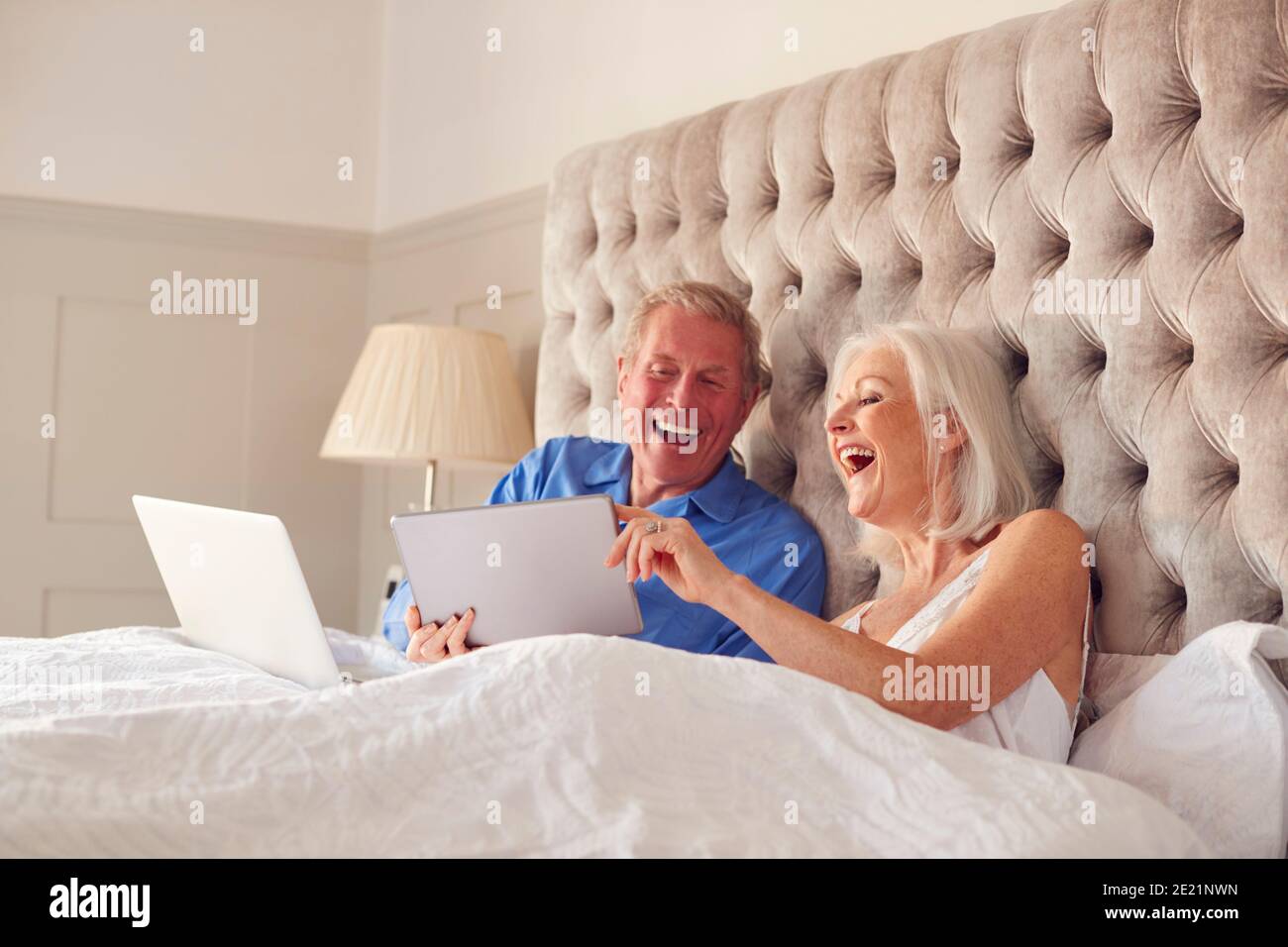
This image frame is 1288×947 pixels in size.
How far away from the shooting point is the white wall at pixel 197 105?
10.8 ft

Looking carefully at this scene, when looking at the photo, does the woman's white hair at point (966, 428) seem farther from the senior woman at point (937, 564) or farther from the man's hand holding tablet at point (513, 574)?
the man's hand holding tablet at point (513, 574)

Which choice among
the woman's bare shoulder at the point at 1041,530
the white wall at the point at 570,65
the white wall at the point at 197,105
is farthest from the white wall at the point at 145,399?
the woman's bare shoulder at the point at 1041,530

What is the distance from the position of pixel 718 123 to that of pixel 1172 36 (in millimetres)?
881

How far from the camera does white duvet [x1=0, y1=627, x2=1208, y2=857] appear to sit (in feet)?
3.22

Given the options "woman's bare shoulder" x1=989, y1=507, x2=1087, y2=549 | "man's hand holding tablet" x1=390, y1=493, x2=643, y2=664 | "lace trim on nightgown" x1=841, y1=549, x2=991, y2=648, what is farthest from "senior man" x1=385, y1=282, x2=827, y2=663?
"woman's bare shoulder" x1=989, y1=507, x2=1087, y2=549

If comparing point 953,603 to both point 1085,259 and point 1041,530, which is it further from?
point 1085,259

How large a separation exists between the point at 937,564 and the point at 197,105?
103 inches

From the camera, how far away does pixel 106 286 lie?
338 cm

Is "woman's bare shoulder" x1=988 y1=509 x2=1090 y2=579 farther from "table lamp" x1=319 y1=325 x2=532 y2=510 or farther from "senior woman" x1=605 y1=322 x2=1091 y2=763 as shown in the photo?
"table lamp" x1=319 y1=325 x2=532 y2=510

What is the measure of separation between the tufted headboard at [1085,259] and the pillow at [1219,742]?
0.39ft

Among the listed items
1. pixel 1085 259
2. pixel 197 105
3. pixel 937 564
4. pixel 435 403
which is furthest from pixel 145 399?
pixel 1085 259

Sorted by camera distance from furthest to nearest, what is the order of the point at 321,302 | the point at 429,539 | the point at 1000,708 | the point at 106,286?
1. the point at 321,302
2. the point at 106,286
3. the point at 429,539
4. the point at 1000,708
